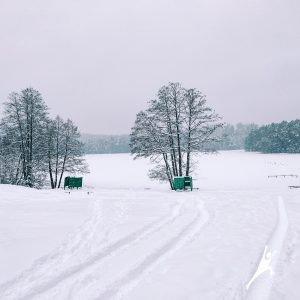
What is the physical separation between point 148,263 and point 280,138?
408 feet

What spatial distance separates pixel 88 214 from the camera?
42.9ft

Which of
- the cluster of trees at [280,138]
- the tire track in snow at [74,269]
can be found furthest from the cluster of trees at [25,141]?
the cluster of trees at [280,138]

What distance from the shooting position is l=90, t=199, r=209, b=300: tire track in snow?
18.7 feet

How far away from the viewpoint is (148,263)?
7.09m

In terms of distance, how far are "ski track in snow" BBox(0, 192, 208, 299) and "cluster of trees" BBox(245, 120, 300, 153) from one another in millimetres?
119717

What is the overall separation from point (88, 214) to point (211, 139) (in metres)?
19.0

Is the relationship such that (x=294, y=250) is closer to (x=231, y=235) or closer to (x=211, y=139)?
(x=231, y=235)

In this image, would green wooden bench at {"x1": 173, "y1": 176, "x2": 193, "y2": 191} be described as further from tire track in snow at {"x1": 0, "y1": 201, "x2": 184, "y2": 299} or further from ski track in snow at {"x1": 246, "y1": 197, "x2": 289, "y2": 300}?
ski track in snow at {"x1": 246, "y1": 197, "x2": 289, "y2": 300}

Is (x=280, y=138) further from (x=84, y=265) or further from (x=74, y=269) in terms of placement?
(x=74, y=269)

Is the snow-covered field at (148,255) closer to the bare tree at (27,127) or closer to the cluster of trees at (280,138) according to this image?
the bare tree at (27,127)

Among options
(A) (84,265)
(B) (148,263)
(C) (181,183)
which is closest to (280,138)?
(C) (181,183)

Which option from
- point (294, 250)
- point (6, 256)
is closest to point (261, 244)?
point (294, 250)

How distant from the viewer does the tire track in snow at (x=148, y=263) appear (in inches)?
224

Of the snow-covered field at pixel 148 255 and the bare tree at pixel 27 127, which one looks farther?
the bare tree at pixel 27 127
